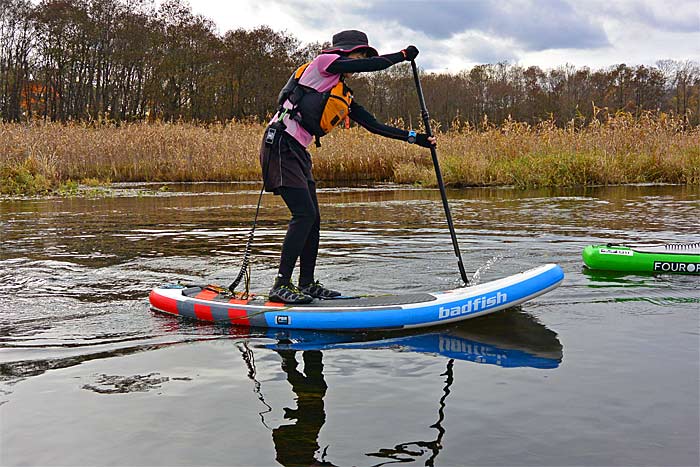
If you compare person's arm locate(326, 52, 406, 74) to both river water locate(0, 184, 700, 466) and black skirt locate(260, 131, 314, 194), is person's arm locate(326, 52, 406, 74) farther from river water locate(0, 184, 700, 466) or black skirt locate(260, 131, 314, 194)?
river water locate(0, 184, 700, 466)

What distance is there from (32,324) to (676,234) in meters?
7.76

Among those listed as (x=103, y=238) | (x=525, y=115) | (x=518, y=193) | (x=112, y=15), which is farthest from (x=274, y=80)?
(x=103, y=238)

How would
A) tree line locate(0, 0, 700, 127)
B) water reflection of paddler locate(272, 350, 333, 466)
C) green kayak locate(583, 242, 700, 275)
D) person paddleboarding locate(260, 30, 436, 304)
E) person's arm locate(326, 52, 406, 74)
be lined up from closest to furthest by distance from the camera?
1. water reflection of paddler locate(272, 350, 333, 466)
2. person's arm locate(326, 52, 406, 74)
3. person paddleboarding locate(260, 30, 436, 304)
4. green kayak locate(583, 242, 700, 275)
5. tree line locate(0, 0, 700, 127)

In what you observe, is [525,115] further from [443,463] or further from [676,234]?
[443,463]

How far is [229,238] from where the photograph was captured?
1045 centimetres

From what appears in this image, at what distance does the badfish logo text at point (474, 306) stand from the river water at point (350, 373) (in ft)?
0.40

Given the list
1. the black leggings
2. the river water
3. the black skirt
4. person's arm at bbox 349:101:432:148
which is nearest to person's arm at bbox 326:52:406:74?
person's arm at bbox 349:101:432:148

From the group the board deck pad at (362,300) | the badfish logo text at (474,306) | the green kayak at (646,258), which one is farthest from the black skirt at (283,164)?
the green kayak at (646,258)

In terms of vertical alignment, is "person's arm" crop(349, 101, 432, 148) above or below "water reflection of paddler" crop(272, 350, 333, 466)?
above

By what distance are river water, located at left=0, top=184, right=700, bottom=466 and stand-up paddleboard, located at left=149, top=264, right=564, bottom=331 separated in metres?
0.11

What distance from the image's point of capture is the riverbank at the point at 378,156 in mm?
19438

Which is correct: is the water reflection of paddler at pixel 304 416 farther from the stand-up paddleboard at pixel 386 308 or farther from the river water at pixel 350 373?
the stand-up paddleboard at pixel 386 308

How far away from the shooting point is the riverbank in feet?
63.8

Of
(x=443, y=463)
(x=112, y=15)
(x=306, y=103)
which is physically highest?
(x=112, y=15)
